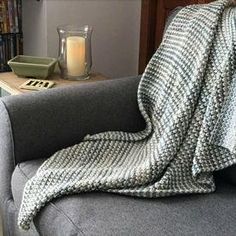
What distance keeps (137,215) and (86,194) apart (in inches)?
6.2

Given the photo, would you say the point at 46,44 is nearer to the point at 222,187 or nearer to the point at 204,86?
the point at 204,86

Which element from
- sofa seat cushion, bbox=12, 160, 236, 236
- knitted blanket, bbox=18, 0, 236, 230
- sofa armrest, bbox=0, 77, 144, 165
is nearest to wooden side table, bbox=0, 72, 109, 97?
sofa armrest, bbox=0, 77, 144, 165

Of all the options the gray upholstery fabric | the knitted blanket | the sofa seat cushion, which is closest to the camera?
the sofa seat cushion

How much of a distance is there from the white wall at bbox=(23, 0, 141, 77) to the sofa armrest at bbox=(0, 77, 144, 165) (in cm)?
75

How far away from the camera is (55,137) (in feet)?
4.76

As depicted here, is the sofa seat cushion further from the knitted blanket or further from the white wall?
the white wall

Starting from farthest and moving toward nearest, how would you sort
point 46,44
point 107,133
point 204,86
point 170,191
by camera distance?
point 46,44, point 107,133, point 204,86, point 170,191

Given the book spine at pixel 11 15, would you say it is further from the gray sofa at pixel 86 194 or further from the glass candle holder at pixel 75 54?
the gray sofa at pixel 86 194

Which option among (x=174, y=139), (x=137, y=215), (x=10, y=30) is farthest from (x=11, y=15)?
(x=137, y=215)

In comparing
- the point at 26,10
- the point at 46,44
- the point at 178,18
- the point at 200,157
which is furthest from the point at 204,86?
the point at 26,10

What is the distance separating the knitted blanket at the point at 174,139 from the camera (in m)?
1.23

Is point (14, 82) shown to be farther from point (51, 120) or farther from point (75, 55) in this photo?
point (51, 120)

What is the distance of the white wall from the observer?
2201 mm

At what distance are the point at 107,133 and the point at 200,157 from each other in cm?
33
